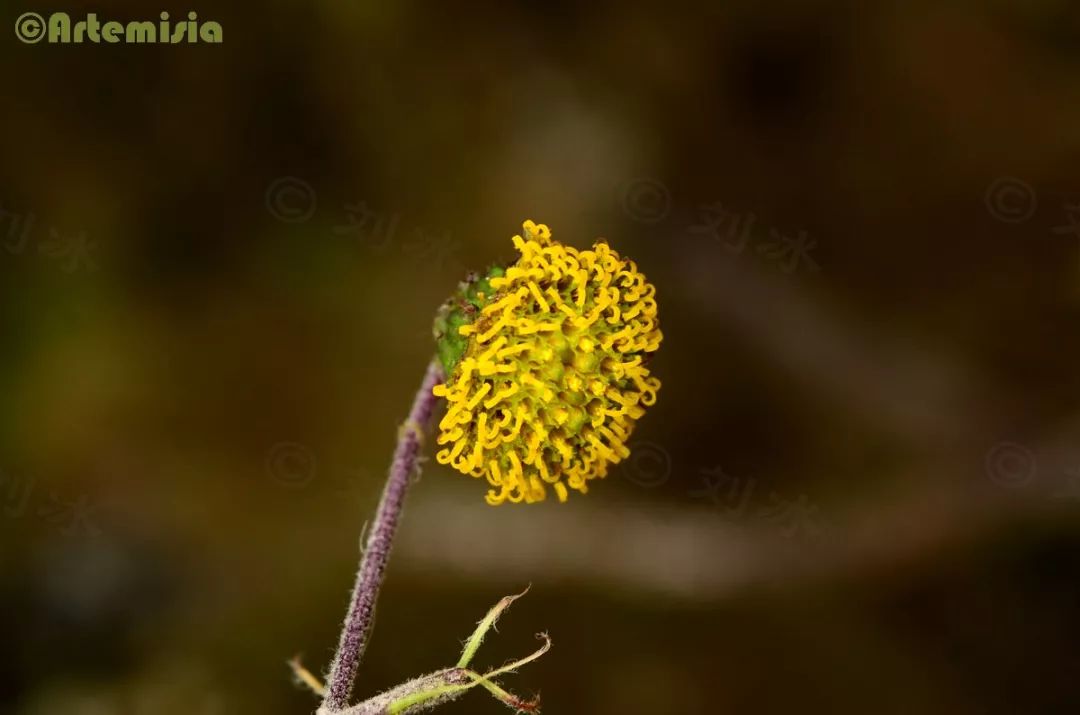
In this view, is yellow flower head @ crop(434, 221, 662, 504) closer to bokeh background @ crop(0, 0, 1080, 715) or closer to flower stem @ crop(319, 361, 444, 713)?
flower stem @ crop(319, 361, 444, 713)

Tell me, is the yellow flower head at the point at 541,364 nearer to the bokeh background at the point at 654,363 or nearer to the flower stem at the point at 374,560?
the flower stem at the point at 374,560

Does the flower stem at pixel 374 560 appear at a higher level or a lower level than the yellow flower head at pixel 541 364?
lower

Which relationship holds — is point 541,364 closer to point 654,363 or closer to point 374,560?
point 374,560

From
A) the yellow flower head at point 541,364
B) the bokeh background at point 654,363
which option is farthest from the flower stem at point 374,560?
the bokeh background at point 654,363

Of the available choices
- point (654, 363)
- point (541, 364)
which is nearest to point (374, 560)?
point (541, 364)

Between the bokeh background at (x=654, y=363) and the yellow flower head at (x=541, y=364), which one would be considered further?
the bokeh background at (x=654, y=363)
